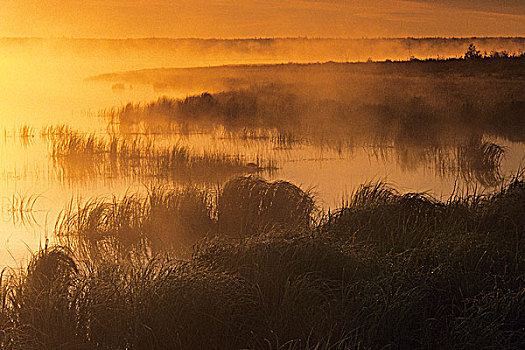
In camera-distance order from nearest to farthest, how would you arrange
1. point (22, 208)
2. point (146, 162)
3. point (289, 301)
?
point (289, 301), point (22, 208), point (146, 162)

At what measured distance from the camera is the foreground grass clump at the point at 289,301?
5.04 meters

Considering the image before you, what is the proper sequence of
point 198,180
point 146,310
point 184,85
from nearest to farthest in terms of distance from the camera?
point 146,310 → point 198,180 → point 184,85

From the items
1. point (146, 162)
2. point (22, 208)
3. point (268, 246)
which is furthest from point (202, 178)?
point (268, 246)

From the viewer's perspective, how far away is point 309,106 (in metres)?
26.0

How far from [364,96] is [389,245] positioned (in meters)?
23.2

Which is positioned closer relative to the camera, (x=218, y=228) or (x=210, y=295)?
(x=210, y=295)

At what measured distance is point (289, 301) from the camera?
5.28 meters

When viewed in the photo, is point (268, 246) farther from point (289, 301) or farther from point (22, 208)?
point (22, 208)

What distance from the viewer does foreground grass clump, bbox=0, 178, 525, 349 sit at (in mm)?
5043

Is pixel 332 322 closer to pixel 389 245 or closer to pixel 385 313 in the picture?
pixel 385 313

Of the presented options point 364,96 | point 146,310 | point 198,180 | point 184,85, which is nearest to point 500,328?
point 146,310

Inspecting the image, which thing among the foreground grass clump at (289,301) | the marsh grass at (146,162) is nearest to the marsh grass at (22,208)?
the marsh grass at (146,162)

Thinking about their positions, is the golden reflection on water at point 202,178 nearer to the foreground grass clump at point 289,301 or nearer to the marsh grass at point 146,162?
the marsh grass at point 146,162

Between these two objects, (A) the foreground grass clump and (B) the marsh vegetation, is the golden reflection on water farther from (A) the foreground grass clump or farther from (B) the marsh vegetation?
(A) the foreground grass clump
